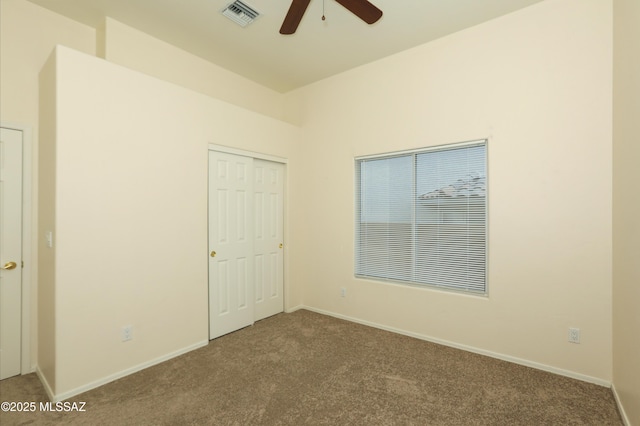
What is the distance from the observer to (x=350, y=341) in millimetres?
3242

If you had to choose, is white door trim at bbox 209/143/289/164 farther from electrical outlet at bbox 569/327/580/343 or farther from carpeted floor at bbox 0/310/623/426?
electrical outlet at bbox 569/327/580/343

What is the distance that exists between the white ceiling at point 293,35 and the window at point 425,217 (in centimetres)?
120

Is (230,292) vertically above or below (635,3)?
below

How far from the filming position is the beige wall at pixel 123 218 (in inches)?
89.7

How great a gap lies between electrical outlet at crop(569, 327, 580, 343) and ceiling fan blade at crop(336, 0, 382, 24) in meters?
2.95

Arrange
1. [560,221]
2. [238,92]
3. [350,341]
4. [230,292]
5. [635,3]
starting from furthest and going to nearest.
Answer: [238,92]
[230,292]
[350,341]
[560,221]
[635,3]

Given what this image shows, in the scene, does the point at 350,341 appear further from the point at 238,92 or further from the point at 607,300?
the point at 238,92

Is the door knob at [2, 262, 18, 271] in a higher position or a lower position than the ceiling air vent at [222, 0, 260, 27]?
lower

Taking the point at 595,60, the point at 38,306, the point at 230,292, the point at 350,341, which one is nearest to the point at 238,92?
the point at 230,292

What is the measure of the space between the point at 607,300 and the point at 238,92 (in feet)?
14.6

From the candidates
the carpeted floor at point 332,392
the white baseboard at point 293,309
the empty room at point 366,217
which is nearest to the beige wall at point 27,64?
the empty room at point 366,217

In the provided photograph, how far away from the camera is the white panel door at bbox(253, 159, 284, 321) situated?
153 inches

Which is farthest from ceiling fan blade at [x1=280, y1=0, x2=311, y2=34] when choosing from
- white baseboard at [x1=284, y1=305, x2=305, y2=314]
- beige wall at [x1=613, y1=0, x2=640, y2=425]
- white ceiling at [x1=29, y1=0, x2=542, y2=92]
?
white baseboard at [x1=284, y1=305, x2=305, y2=314]

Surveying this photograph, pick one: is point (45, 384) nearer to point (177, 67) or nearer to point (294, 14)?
point (177, 67)
